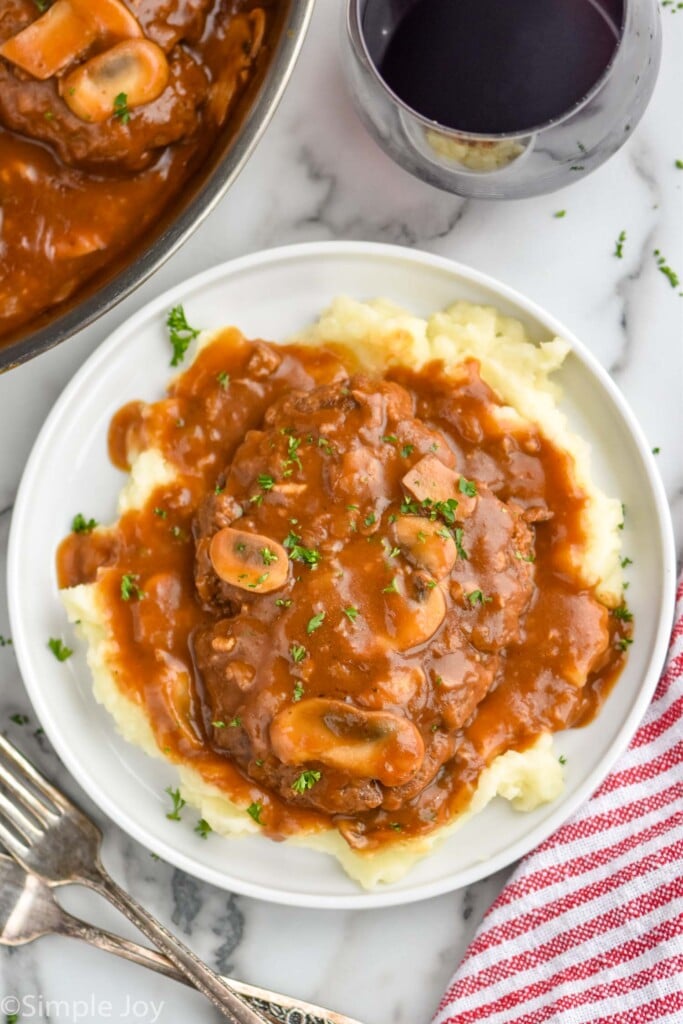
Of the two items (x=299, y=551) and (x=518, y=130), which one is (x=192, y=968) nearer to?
(x=299, y=551)

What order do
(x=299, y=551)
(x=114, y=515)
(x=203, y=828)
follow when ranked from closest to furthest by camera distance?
1. (x=299, y=551)
2. (x=203, y=828)
3. (x=114, y=515)

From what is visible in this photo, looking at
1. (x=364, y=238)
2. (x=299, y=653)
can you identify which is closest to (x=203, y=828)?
(x=299, y=653)

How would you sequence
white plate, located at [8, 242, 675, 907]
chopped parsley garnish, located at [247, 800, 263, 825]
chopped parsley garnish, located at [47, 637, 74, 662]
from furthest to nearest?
chopped parsley garnish, located at [47, 637, 74, 662]
white plate, located at [8, 242, 675, 907]
chopped parsley garnish, located at [247, 800, 263, 825]

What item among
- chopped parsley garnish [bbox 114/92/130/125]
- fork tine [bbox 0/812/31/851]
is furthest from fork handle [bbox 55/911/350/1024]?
chopped parsley garnish [bbox 114/92/130/125]

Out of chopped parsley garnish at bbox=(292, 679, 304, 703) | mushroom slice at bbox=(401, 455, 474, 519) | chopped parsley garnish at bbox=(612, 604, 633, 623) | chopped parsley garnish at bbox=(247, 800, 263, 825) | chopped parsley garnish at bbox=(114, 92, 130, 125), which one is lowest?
chopped parsley garnish at bbox=(612, 604, 633, 623)

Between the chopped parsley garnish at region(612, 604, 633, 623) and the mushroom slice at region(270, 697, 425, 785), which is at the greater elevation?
the mushroom slice at region(270, 697, 425, 785)

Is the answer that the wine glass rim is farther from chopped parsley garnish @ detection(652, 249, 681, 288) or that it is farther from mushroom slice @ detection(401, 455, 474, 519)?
mushroom slice @ detection(401, 455, 474, 519)

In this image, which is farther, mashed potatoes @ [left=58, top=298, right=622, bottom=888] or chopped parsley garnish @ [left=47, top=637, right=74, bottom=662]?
chopped parsley garnish @ [left=47, top=637, right=74, bottom=662]

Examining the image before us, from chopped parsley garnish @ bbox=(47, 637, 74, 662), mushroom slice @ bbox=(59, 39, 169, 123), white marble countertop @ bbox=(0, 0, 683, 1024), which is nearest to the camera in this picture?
mushroom slice @ bbox=(59, 39, 169, 123)
